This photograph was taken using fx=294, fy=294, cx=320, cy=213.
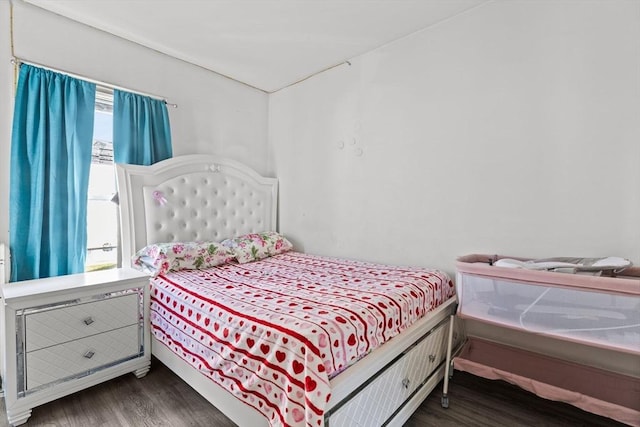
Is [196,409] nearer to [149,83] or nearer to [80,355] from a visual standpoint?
[80,355]

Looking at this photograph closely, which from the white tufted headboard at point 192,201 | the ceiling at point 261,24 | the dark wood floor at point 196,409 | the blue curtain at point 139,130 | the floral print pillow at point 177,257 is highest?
the ceiling at point 261,24

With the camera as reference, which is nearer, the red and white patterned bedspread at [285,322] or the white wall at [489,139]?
the red and white patterned bedspread at [285,322]

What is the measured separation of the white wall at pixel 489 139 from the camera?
1.71 meters

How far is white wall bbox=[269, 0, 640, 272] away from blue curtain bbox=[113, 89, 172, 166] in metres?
1.50

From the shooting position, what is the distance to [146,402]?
1.84 m

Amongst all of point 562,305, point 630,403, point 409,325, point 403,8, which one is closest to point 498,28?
point 403,8

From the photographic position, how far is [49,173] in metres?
2.12

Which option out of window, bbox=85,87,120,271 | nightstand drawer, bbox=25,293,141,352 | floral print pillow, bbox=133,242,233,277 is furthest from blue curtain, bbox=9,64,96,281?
nightstand drawer, bbox=25,293,141,352

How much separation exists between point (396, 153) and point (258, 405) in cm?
212

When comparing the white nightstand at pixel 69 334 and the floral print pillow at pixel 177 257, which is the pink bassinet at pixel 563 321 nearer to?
the floral print pillow at pixel 177 257

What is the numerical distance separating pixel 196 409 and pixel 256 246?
1.44 m

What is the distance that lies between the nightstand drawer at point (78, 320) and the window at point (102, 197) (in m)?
0.71

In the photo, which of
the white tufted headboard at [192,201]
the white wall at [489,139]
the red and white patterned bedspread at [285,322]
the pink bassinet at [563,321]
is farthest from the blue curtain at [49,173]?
the pink bassinet at [563,321]

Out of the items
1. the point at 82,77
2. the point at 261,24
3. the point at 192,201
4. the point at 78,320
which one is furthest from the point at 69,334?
the point at 261,24
